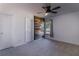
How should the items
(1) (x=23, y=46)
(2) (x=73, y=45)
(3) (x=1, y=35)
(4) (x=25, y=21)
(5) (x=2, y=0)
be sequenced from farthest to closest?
(2) (x=73, y=45) < (4) (x=25, y=21) < (1) (x=23, y=46) < (3) (x=1, y=35) < (5) (x=2, y=0)

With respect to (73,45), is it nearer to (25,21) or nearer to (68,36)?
(68,36)

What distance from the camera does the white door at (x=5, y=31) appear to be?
8.92 ft

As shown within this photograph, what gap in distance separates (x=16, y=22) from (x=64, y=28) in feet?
8.07

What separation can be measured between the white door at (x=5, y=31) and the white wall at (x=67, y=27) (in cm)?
228

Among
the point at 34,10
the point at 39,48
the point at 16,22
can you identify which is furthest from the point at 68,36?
the point at 16,22

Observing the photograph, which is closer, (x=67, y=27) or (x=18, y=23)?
(x=18, y=23)

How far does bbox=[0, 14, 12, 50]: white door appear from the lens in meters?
2.72

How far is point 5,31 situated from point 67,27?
118 inches

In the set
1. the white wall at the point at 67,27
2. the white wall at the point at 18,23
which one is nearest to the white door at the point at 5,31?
the white wall at the point at 18,23

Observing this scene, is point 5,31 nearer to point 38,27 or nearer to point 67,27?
point 38,27

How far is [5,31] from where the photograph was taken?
282cm

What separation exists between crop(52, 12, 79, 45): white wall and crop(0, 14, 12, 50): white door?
228 cm

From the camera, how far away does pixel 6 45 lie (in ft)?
9.30

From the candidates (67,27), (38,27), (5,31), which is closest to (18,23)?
(5,31)
